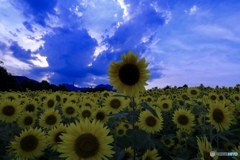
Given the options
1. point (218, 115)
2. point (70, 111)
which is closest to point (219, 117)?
point (218, 115)

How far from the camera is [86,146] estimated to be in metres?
3.37

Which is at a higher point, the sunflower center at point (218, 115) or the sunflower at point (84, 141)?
the sunflower center at point (218, 115)

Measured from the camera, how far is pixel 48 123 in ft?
23.0

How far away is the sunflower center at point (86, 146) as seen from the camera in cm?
334

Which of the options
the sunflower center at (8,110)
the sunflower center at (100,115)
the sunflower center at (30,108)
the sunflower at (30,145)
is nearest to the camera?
the sunflower at (30,145)

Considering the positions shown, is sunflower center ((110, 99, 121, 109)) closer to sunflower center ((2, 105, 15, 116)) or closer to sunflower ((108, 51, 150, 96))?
sunflower center ((2, 105, 15, 116))

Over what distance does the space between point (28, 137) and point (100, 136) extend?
198 cm

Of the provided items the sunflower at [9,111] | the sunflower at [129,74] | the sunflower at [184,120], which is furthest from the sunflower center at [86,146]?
the sunflower at [9,111]

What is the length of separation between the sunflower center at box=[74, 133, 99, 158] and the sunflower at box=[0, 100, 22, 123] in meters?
4.86

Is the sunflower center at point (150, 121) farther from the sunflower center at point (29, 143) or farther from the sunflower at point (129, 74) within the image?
the sunflower center at point (29, 143)

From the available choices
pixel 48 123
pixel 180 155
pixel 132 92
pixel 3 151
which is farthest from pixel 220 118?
pixel 3 151

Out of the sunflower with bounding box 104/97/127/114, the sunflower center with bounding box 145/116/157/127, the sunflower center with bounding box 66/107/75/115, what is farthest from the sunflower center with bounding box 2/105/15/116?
the sunflower center with bounding box 145/116/157/127

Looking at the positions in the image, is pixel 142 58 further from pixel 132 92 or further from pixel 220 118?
pixel 220 118

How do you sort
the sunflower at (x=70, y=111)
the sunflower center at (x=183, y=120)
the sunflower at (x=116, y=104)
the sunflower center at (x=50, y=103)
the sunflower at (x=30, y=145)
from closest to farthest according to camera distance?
the sunflower at (x=30, y=145) < the sunflower center at (x=183, y=120) < the sunflower at (x=116, y=104) < the sunflower at (x=70, y=111) < the sunflower center at (x=50, y=103)
